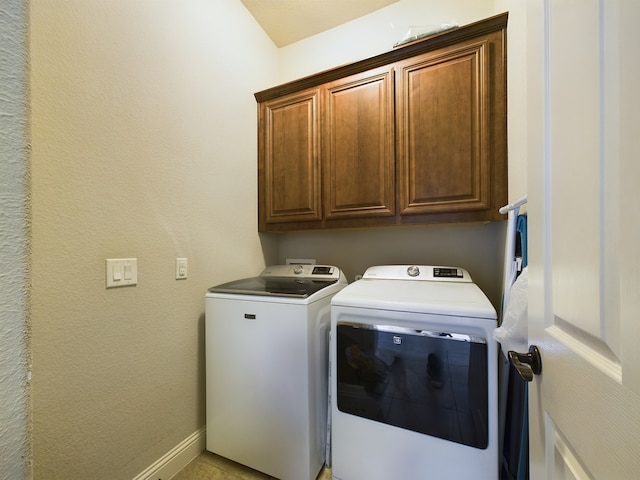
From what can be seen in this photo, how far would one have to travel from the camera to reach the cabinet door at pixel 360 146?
1.58 meters

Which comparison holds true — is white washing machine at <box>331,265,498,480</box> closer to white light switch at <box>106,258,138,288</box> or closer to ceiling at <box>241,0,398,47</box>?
white light switch at <box>106,258,138,288</box>

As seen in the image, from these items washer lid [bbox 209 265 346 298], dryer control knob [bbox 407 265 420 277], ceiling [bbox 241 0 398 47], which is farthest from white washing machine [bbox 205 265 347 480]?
ceiling [bbox 241 0 398 47]

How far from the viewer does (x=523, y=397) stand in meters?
0.97

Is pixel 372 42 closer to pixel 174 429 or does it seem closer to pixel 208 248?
pixel 208 248

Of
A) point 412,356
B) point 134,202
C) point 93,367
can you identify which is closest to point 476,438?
point 412,356

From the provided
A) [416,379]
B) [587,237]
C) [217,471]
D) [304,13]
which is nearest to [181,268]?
[217,471]

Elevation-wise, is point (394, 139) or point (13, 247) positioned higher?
point (394, 139)

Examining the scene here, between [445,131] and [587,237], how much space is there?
1.27m

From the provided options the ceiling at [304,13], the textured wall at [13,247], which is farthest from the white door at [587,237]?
the ceiling at [304,13]

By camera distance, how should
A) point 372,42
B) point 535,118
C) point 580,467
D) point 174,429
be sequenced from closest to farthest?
point 580,467 < point 535,118 < point 174,429 < point 372,42

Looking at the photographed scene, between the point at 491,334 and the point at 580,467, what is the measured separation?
59cm

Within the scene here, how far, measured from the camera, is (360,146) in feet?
5.42

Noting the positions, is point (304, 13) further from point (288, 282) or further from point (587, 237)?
point (587, 237)

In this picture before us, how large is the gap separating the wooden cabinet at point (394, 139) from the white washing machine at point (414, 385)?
603 mm
